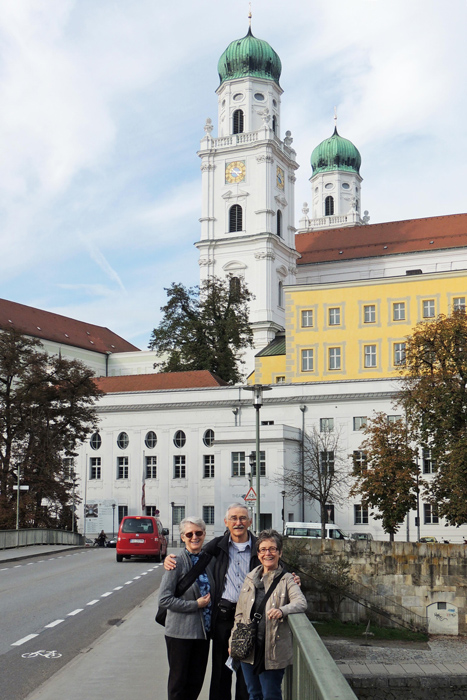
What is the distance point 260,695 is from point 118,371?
Answer: 112 metres

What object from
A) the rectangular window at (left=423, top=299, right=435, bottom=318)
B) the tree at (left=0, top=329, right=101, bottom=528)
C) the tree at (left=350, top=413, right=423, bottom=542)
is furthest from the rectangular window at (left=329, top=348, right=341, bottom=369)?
the tree at (left=350, top=413, right=423, bottom=542)

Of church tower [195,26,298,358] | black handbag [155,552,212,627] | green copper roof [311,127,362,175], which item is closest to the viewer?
black handbag [155,552,212,627]

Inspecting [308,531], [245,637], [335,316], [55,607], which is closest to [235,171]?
[335,316]

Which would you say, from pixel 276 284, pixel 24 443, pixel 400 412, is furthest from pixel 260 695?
pixel 276 284

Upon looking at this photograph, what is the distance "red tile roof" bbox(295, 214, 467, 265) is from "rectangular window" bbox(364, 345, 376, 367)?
35.8 m

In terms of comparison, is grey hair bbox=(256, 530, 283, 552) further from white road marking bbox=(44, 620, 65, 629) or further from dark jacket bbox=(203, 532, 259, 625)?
white road marking bbox=(44, 620, 65, 629)

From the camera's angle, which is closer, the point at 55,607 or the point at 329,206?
the point at 55,607

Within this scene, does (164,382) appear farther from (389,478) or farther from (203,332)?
(389,478)

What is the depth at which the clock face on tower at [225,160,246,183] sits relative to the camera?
92.9 meters

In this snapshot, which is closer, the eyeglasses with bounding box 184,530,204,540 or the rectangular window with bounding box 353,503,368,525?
the eyeglasses with bounding box 184,530,204,540

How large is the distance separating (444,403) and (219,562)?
3505 cm

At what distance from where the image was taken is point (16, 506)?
1898 inches

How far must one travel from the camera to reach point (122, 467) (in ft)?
226

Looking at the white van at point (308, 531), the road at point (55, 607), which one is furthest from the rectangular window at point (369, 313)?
the road at point (55, 607)
